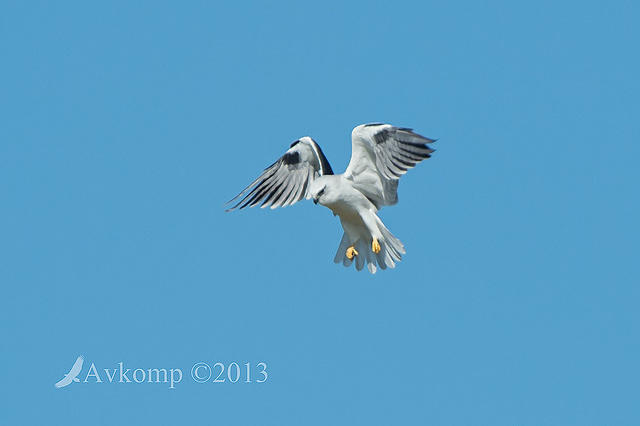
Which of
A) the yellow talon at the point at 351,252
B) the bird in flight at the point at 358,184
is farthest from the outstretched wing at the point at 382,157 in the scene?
the yellow talon at the point at 351,252

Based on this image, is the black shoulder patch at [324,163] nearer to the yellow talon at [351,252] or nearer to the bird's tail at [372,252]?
the bird's tail at [372,252]

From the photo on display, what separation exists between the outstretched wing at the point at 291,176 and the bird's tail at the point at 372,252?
111cm

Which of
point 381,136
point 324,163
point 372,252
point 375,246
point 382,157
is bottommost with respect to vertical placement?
point 375,246

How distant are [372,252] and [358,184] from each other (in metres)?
1.37

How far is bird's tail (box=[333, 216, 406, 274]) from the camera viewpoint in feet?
62.1

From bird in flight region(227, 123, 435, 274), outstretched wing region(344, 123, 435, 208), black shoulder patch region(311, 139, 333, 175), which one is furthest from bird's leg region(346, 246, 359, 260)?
black shoulder patch region(311, 139, 333, 175)

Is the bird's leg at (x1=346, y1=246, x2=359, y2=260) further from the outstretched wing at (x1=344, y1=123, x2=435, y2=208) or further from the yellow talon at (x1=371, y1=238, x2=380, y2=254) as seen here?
the outstretched wing at (x1=344, y1=123, x2=435, y2=208)

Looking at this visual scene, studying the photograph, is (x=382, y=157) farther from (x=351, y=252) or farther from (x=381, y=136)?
(x=351, y=252)

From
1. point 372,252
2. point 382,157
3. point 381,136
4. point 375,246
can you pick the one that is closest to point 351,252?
point 372,252

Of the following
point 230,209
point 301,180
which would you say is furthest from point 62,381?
point 301,180

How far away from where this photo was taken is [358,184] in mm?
18625

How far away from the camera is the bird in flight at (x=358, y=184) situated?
17.9 meters

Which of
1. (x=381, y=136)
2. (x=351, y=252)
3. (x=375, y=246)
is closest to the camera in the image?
(x=381, y=136)

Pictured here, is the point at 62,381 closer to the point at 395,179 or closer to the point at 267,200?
the point at 267,200
